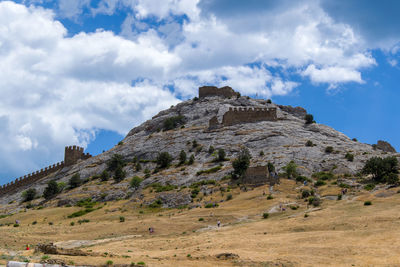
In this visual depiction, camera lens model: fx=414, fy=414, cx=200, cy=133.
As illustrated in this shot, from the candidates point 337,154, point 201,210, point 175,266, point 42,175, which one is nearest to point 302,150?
point 337,154

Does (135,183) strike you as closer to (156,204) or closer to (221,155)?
(156,204)

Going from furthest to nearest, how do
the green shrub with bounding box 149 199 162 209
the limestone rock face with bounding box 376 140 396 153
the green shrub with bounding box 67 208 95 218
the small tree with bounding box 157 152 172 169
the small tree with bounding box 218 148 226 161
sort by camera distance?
the limestone rock face with bounding box 376 140 396 153 → the small tree with bounding box 157 152 172 169 → the small tree with bounding box 218 148 226 161 → the green shrub with bounding box 67 208 95 218 → the green shrub with bounding box 149 199 162 209

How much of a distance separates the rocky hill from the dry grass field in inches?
348

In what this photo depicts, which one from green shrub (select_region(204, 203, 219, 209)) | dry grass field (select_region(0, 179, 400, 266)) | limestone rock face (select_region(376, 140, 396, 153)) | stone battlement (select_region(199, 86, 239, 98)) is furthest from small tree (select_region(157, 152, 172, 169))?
limestone rock face (select_region(376, 140, 396, 153))

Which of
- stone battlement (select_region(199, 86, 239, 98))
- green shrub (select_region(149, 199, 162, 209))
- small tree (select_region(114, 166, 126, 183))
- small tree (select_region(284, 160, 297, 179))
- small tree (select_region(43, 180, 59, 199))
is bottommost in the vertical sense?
green shrub (select_region(149, 199, 162, 209))

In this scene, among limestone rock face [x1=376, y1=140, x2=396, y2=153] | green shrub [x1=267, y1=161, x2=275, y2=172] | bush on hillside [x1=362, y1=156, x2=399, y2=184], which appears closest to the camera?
bush on hillside [x1=362, y1=156, x2=399, y2=184]

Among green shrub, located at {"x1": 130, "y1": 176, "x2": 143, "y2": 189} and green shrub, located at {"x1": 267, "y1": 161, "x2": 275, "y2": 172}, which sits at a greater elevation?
green shrub, located at {"x1": 130, "y1": 176, "x2": 143, "y2": 189}

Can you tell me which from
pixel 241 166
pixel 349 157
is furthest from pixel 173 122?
pixel 349 157

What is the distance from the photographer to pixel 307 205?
151 feet

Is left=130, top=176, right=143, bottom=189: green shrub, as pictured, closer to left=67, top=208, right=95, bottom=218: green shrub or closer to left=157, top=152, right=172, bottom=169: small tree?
left=67, top=208, right=95, bottom=218: green shrub

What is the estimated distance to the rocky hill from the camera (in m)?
64.9

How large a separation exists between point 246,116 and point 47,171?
47.9 metres

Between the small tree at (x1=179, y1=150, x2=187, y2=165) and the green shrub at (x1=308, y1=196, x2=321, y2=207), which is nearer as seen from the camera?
the green shrub at (x1=308, y1=196, x2=321, y2=207)

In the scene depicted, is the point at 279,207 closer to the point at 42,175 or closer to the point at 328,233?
the point at 328,233
